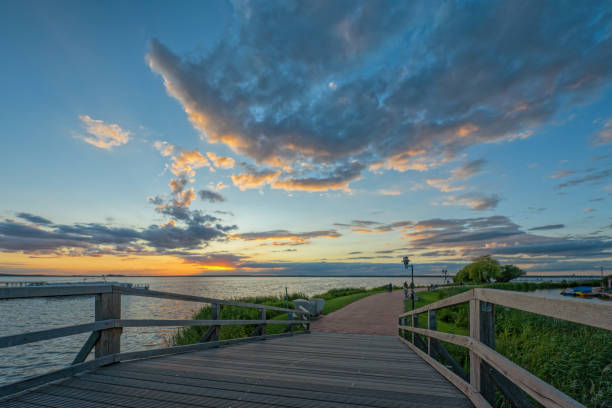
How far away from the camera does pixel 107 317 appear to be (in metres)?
A: 3.84

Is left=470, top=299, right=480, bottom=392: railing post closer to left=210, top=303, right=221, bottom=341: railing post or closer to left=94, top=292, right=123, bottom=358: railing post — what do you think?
left=94, top=292, right=123, bottom=358: railing post

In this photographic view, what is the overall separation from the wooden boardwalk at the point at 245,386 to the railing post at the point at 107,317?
201 mm

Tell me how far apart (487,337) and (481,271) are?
7081 centimetres

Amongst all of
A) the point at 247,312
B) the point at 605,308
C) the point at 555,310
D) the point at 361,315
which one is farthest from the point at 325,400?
the point at 361,315

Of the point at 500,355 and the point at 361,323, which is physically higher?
the point at 500,355

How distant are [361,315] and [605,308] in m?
19.3

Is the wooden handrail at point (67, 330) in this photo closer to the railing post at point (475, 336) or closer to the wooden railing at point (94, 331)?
the wooden railing at point (94, 331)

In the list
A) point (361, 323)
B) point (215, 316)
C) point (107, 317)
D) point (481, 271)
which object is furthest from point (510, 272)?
point (107, 317)

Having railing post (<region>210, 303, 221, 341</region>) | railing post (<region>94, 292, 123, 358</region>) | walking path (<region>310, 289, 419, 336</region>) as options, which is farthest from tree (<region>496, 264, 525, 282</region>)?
railing post (<region>94, 292, 123, 358</region>)

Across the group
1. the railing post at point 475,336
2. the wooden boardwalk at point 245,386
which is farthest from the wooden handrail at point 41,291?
the railing post at point 475,336

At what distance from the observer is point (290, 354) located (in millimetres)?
5406

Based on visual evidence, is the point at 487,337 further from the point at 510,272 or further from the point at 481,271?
the point at 510,272

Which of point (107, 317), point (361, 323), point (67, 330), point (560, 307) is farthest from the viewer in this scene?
point (361, 323)

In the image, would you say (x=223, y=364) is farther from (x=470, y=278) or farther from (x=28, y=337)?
(x=470, y=278)
